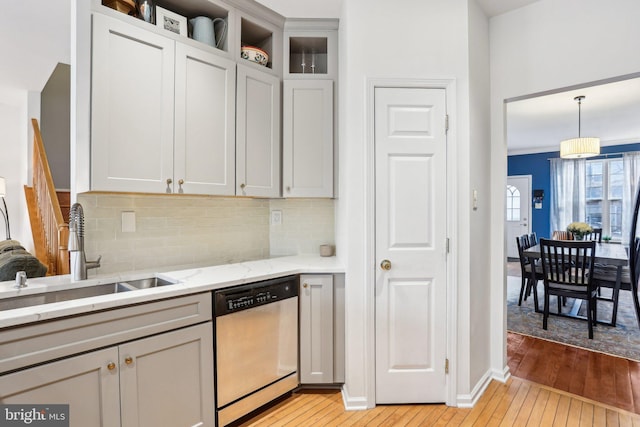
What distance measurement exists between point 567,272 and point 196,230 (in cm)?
389

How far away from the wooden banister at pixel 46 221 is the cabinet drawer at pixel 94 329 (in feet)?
3.61

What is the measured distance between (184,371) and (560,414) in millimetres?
2257

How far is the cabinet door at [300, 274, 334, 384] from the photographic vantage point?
2223 mm

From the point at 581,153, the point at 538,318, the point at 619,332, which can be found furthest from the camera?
the point at 581,153

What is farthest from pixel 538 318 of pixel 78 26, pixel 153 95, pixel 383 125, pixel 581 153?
pixel 78 26

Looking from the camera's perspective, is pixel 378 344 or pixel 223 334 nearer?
pixel 223 334

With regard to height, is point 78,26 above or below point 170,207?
above

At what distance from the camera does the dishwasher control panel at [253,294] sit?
1834mm

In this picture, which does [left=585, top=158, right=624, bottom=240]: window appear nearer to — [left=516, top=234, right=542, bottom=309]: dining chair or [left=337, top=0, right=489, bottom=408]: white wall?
[left=516, top=234, right=542, bottom=309]: dining chair

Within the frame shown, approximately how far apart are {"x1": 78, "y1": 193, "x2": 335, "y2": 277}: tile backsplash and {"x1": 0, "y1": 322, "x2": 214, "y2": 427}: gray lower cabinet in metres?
0.75

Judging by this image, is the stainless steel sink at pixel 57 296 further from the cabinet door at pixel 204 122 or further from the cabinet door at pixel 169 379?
the cabinet door at pixel 204 122

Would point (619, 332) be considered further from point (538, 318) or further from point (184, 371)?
point (184, 371)

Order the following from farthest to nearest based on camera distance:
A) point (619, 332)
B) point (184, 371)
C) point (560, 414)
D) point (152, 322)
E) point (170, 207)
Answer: point (619, 332), point (170, 207), point (560, 414), point (184, 371), point (152, 322)

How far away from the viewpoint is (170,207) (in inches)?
90.8
